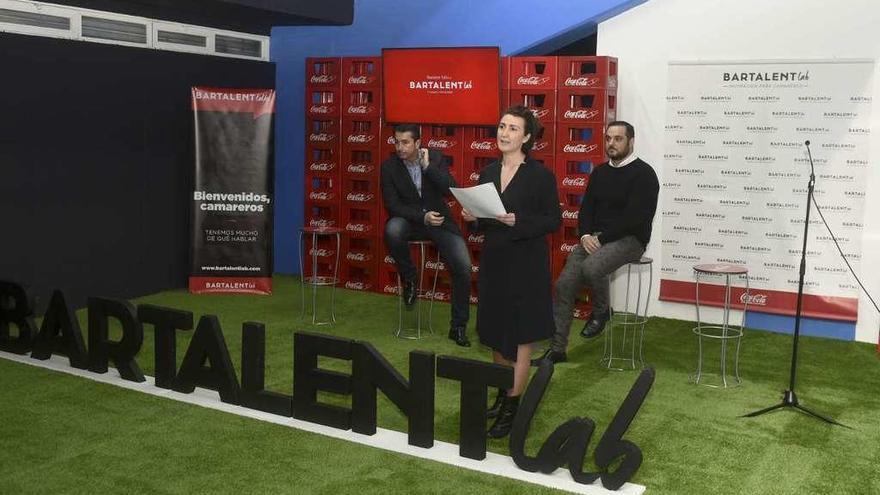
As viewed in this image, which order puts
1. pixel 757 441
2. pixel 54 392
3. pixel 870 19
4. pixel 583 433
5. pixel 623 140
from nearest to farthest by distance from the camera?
1. pixel 583 433
2. pixel 757 441
3. pixel 54 392
4. pixel 623 140
5. pixel 870 19

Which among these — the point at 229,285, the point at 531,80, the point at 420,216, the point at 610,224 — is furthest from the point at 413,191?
the point at 229,285

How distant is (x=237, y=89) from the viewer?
8055 mm

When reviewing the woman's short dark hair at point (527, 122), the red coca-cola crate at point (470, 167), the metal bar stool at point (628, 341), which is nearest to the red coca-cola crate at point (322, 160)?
the red coca-cola crate at point (470, 167)

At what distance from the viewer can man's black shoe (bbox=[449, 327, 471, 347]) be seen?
6.71m

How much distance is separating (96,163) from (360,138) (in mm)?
2073

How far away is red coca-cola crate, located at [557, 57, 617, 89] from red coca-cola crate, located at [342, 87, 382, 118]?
1.57m

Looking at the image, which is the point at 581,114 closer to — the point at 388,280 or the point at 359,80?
the point at 359,80

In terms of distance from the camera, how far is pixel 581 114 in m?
7.44

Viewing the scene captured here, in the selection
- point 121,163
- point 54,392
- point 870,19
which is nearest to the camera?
point 54,392

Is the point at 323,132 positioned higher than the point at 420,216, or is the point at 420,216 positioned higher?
→ the point at 323,132

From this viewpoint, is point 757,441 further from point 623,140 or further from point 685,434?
point 623,140

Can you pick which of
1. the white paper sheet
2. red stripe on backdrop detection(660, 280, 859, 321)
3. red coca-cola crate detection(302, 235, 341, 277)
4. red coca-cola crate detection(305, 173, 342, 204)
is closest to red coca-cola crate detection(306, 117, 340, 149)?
red coca-cola crate detection(305, 173, 342, 204)

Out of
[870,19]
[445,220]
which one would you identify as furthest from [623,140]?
[870,19]

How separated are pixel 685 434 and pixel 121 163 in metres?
4.93
